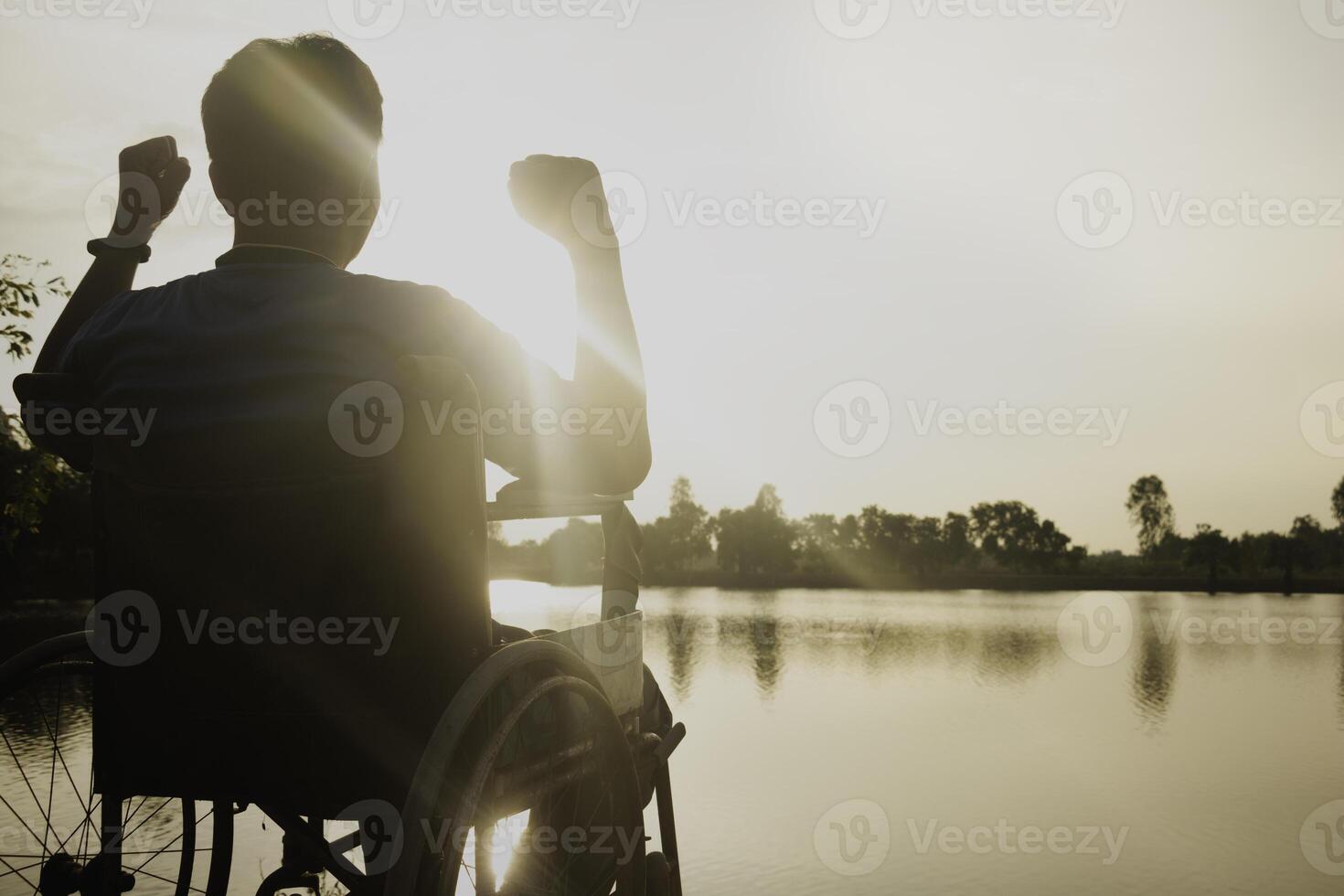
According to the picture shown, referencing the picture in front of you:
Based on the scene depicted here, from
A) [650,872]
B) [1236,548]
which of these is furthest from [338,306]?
[1236,548]

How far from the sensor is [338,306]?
5.29 ft

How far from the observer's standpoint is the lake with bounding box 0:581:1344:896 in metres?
10.0

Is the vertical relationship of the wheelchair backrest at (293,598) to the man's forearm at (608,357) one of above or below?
below

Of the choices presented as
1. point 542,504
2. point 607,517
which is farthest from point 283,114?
point 607,517

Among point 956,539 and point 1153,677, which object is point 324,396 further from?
point 956,539

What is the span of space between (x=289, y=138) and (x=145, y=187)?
0.38 metres

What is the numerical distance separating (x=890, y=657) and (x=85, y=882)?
29.0 meters

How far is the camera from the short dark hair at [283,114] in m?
1.74

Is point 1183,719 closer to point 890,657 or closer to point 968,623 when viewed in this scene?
point 890,657

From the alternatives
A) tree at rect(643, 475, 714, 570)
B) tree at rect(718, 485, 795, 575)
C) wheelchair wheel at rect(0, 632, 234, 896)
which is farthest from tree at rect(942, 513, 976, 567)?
wheelchair wheel at rect(0, 632, 234, 896)

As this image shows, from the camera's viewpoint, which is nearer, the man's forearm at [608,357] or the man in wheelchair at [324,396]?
the man in wheelchair at [324,396]

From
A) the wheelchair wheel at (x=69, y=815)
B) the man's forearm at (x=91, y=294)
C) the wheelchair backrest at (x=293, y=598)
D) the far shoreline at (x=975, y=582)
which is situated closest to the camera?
the wheelchair backrest at (x=293, y=598)

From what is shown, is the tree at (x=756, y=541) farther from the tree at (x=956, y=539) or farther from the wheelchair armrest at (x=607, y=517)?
the wheelchair armrest at (x=607, y=517)

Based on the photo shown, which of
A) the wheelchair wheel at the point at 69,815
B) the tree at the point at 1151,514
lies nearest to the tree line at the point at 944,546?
the tree at the point at 1151,514
